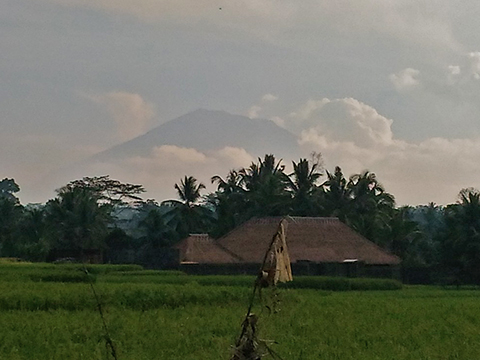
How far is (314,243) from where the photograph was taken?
33094 mm

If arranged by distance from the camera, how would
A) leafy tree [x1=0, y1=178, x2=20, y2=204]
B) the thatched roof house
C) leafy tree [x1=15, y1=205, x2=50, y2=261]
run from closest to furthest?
the thatched roof house, leafy tree [x1=15, y1=205, x2=50, y2=261], leafy tree [x1=0, y1=178, x2=20, y2=204]

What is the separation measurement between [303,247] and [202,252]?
432 cm

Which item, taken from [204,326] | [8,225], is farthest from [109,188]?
[204,326]

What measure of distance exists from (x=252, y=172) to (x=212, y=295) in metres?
22.5

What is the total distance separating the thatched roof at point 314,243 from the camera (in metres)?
32.5

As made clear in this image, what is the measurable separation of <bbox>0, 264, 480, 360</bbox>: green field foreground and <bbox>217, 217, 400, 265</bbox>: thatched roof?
13.6 m

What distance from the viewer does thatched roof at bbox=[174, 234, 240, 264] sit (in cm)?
3253

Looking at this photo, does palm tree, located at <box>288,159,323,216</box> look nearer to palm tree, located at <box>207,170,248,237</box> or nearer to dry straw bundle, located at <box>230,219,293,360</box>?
palm tree, located at <box>207,170,248,237</box>

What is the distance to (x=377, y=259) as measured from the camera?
32.3m

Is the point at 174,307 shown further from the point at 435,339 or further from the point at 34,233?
the point at 34,233

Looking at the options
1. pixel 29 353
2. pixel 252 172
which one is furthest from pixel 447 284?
pixel 29 353

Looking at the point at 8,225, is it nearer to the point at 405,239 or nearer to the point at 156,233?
the point at 156,233

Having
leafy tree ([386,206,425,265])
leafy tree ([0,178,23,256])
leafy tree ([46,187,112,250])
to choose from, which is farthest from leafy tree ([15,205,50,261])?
leafy tree ([386,206,425,265])

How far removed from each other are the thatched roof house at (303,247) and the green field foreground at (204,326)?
1326 cm
